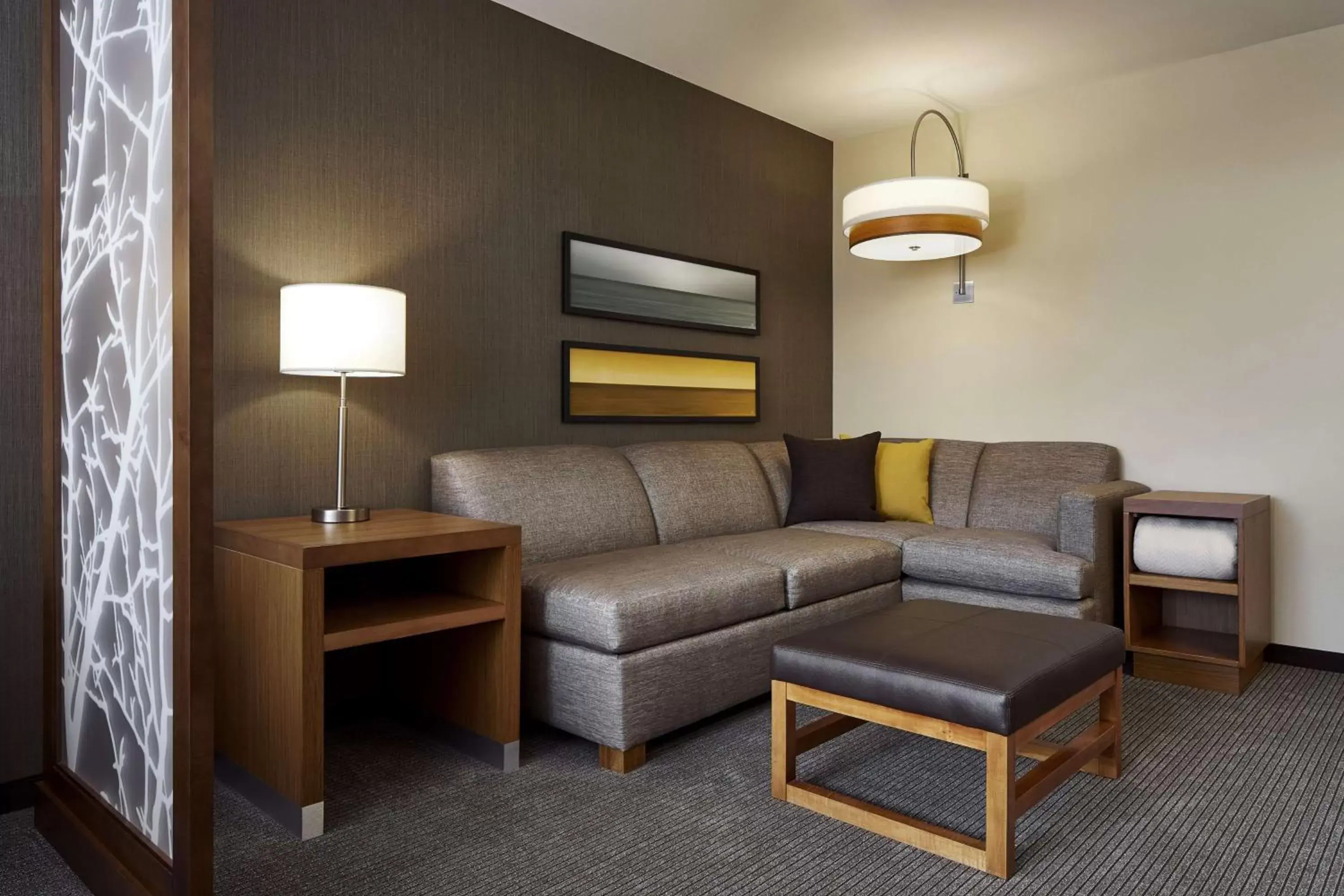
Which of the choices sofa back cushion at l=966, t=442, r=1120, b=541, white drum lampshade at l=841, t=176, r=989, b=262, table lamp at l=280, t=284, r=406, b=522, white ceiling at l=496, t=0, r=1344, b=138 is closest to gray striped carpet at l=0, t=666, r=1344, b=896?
table lamp at l=280, t=284, r=406, b=522

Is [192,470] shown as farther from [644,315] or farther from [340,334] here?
[644,315]

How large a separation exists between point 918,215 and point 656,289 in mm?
1140

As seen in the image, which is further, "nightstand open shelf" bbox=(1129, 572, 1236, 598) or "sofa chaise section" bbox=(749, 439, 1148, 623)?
"sofa chaise section" bbox=(749, 439, 1148, 623)

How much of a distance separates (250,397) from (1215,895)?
106 inches

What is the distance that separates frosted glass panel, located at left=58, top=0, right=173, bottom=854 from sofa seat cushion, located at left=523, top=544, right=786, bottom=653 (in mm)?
1076

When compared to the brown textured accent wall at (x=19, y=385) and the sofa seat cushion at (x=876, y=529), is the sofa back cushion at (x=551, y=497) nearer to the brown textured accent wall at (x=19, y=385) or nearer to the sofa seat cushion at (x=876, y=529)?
the sofa seat cushion at (x=876, y=529)

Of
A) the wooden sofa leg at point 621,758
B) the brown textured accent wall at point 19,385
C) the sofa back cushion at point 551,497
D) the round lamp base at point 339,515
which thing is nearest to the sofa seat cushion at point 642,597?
the sofa back cushion at point 551,497

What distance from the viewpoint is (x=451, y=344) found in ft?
10.3

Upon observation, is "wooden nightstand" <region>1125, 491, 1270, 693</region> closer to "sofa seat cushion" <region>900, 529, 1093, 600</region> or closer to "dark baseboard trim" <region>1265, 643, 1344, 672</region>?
"dark baseboard trim" <region>1265, 643, 1344, 672</region>

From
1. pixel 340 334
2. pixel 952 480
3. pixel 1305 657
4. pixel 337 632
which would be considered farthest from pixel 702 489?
pixel 1305 657

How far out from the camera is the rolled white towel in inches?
123

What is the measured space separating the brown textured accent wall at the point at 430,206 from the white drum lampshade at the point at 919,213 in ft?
2.63

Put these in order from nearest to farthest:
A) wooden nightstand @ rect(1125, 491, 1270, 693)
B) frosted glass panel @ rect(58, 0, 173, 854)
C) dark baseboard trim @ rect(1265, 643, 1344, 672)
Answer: frosted glass panel @ rect(58, 0, 173, 854)
wooden nightstand @ rect(1125, 491, 1270, 693)
dark baseboard trim @ rect(1265, 643, 1344, 672)

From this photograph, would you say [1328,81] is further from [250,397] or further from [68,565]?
[68,565]
